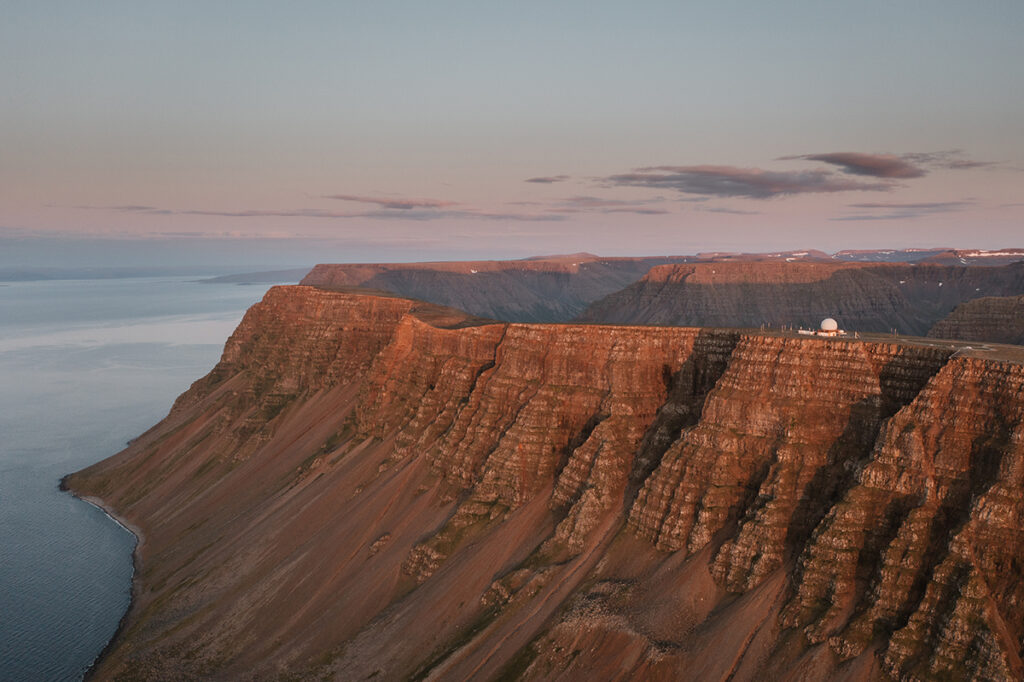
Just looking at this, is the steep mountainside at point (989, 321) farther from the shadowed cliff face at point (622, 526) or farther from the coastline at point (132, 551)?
the coastline at point (132, 551)


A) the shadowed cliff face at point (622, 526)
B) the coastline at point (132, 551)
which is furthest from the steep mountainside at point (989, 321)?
the coastline at point (132, 551)

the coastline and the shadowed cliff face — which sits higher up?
the shadowed cliff face

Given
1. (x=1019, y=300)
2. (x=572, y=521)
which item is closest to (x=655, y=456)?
(x=572, y=521)

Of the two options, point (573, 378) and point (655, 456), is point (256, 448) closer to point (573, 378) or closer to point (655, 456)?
point (573, 378)

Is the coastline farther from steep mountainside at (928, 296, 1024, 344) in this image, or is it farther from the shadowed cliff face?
steep mountainside at (928, 296, 1024, 344)

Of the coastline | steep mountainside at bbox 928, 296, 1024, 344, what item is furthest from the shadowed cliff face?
steep mountainside at bbox 928, 296, 1024, 344

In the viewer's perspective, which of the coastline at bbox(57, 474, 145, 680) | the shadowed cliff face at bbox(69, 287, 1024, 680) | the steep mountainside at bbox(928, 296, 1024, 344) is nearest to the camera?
the shadowed cliff face at bbox(69, 287, 1024, 680)

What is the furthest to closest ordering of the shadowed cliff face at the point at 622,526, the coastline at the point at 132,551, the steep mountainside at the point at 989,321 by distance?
the steep mountainside at the point at 989,321 < the coastline at the point at 132,551 < the shadowed cliff face at the point at 622,526
